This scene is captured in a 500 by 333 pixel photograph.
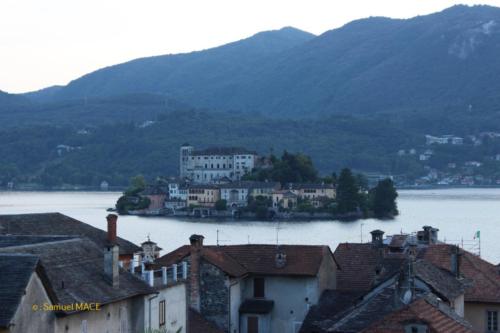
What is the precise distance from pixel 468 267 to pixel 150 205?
134946mm

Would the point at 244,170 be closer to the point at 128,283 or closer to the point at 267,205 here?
the point at 267,205

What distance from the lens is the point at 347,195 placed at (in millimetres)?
138000

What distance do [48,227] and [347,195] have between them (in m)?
115

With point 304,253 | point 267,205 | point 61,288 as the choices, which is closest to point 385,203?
point 267,205

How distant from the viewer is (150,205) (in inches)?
6255

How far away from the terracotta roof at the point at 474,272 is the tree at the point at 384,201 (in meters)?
107

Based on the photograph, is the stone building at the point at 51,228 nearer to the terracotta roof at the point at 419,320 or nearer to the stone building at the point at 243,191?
the terracotta roof at the point at 419,320

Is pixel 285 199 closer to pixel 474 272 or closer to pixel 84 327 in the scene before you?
pixel 474 272

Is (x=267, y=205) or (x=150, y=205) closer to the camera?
(x=267, y=205)

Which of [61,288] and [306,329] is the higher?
[61,288]

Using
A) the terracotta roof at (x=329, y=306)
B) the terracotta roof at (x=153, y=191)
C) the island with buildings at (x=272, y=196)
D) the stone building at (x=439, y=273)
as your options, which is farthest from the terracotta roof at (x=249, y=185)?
the terracotta roof at (x=329, y=306)

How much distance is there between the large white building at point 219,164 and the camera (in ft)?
615

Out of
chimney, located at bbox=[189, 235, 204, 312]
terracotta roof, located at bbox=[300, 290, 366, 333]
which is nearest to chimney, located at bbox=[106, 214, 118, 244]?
chimney, located at bbox=[189, 235, 204, 312]

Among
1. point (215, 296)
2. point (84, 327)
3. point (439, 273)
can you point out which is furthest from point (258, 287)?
point (84, 327)
